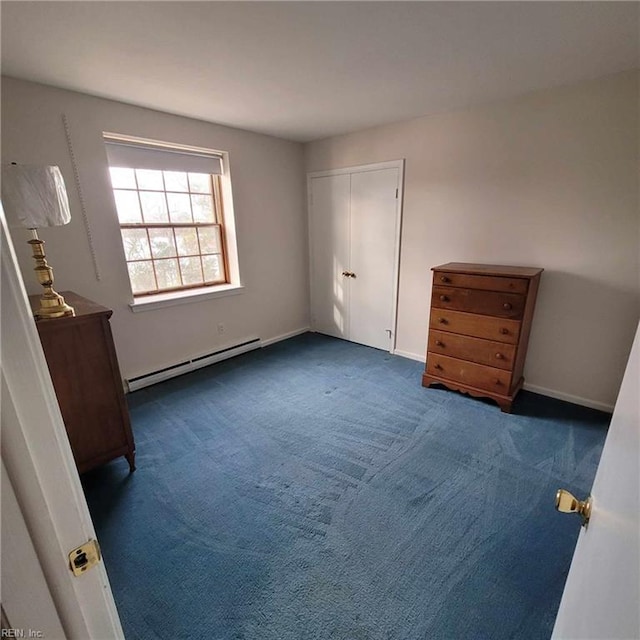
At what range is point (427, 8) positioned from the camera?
139cm

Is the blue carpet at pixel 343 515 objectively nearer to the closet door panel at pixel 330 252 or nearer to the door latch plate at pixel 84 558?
the door latch plate at pixel 84 558

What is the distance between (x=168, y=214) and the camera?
303 centimetres

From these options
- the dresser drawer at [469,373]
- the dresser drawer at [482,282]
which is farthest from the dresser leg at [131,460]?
the dresser drawer at [482,282]

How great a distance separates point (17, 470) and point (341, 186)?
365cm

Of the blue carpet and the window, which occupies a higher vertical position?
the window

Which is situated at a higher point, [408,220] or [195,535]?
[408,220]

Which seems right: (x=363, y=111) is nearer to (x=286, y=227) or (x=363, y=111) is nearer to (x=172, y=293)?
(x=286, y=227)

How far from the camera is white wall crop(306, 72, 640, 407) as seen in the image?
7.20 ft

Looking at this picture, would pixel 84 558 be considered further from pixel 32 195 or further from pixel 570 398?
pixel 570 398

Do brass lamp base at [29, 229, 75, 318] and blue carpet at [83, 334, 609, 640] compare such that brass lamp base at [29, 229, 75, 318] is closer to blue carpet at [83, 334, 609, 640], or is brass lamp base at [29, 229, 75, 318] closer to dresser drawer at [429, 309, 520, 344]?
blue carpet at [83, 334, 609, 640]

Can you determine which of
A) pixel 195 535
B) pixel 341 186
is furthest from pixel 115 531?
pixel 341 186

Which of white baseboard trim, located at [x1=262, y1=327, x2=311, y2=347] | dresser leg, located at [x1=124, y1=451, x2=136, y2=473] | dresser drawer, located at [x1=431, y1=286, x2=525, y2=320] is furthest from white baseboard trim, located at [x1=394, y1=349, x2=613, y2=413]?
dresser leg, located at [x1=124, y1=451, x2=136, y2=473]

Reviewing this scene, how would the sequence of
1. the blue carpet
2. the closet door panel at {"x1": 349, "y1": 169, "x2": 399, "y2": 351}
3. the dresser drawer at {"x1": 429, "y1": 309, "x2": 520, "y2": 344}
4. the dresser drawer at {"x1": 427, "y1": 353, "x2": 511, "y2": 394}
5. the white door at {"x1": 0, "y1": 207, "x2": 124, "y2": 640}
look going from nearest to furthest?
1. the white door at {"x1": 0, "y1": 207, "x2": 124, "y2": 640}
2. the blue carpet
3. the dresser drawer at {"x1": 429, "y1": 309, "x2": 520, "y2": 344}
4. the dresser drawer at {"x1": 427, "y1": 353, "x2": 511, "y2": 394}
5. the closet door panel at {"x1": 349, "y1": 169, "x2": 399, "y2": 351}

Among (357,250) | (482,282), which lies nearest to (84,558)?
(482,282)
